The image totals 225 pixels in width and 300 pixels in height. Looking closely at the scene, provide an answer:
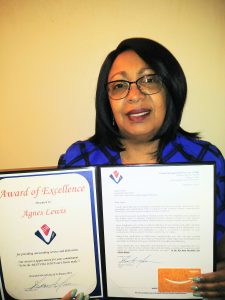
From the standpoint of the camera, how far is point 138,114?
0.84 m

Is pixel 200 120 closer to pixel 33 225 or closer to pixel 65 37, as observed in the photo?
pixel 65 37

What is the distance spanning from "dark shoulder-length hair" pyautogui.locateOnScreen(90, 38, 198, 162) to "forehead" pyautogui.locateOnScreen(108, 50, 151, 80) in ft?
0.05

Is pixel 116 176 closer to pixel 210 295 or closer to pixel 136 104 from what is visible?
pixel 136 104

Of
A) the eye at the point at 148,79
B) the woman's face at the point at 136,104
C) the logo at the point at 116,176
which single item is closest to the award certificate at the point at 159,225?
the logo at the point at 116,176

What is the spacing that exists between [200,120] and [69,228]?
0.86 meters

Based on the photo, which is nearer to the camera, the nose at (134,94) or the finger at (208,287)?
the finger at (208,287)

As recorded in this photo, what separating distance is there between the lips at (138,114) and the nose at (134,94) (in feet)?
0.13

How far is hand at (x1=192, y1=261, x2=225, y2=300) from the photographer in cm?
72

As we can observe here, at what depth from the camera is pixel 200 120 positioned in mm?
1212

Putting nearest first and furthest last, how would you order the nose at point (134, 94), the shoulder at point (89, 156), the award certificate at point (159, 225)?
the award certificate at point (159, 225) → the nose at point (134, 94) → the shoulder at point (89, 156)

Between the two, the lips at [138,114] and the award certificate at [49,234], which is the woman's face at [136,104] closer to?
the lips at [138,114]
